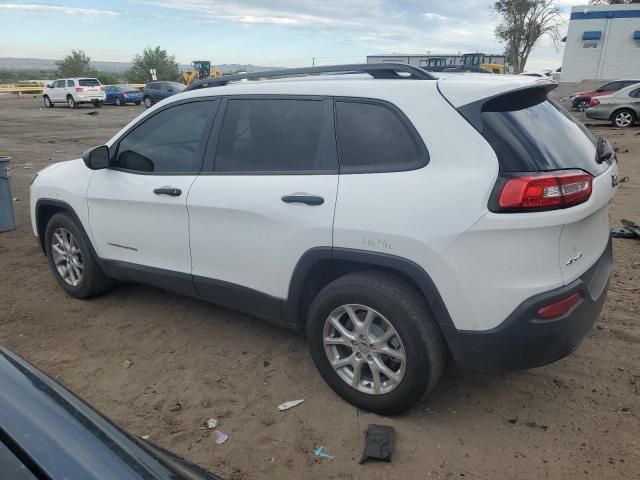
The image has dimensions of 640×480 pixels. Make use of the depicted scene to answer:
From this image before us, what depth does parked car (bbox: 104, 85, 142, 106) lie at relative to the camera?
3472 centimetres

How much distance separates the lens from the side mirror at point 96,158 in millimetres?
3990

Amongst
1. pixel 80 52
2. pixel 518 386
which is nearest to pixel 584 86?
pixel 518 386

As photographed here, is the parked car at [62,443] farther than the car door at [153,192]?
No

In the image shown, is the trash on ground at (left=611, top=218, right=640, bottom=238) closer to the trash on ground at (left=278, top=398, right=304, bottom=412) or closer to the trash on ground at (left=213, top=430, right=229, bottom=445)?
the trash on ground at (left=278, top=398, right=304, bottom=412)

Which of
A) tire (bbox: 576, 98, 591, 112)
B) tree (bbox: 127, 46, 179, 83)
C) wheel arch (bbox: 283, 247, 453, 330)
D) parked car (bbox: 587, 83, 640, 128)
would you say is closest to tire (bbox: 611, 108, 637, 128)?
parked car (bbox: 587, 83, 640, 128)

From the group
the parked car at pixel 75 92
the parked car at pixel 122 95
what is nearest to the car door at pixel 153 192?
the parked car at pixel 75 92

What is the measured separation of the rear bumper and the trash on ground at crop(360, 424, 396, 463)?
1.81ft

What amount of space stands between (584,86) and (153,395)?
118ft

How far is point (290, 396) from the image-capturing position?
129 inches

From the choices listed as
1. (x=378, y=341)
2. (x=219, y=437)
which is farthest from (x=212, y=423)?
(x=378, y=341)

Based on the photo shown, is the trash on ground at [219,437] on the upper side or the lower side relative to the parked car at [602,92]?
lower

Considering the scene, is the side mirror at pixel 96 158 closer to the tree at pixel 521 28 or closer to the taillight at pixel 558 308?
the taillight at pixel 558 308

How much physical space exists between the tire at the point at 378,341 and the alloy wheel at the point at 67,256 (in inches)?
98.5

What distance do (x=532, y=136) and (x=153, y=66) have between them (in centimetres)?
6908
